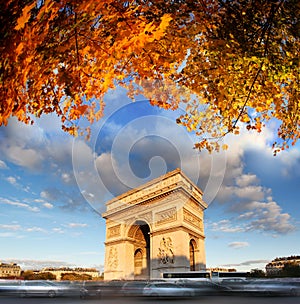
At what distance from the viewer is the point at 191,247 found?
71.1ft

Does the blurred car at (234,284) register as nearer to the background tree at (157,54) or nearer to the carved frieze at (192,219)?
the carved frieze at (192,219)

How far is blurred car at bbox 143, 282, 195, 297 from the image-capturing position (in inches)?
475

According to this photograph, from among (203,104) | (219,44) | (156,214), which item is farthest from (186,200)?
(219,44)

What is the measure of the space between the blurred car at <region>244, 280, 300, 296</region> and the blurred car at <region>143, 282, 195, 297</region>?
3623 millimetres

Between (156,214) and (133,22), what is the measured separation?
19.0 m

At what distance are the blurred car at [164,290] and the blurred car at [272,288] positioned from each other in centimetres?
362

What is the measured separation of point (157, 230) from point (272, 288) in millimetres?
8567

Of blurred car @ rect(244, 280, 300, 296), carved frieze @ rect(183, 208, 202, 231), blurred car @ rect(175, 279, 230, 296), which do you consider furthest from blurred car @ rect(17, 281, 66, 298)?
blurred car @ rect(244, 280, 300, 296)

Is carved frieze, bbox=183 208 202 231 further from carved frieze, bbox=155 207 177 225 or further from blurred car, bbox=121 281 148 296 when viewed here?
blurred car, bbox=121 281 148 296

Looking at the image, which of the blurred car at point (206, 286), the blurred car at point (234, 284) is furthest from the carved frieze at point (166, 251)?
the blurred car at point (234, 284)

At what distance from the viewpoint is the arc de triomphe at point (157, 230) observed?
19250 millimetres

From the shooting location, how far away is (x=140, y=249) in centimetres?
2573

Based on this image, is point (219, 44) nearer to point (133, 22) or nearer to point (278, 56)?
point (278, 56)

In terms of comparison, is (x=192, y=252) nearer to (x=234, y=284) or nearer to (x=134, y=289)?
(x=234, y=284)
